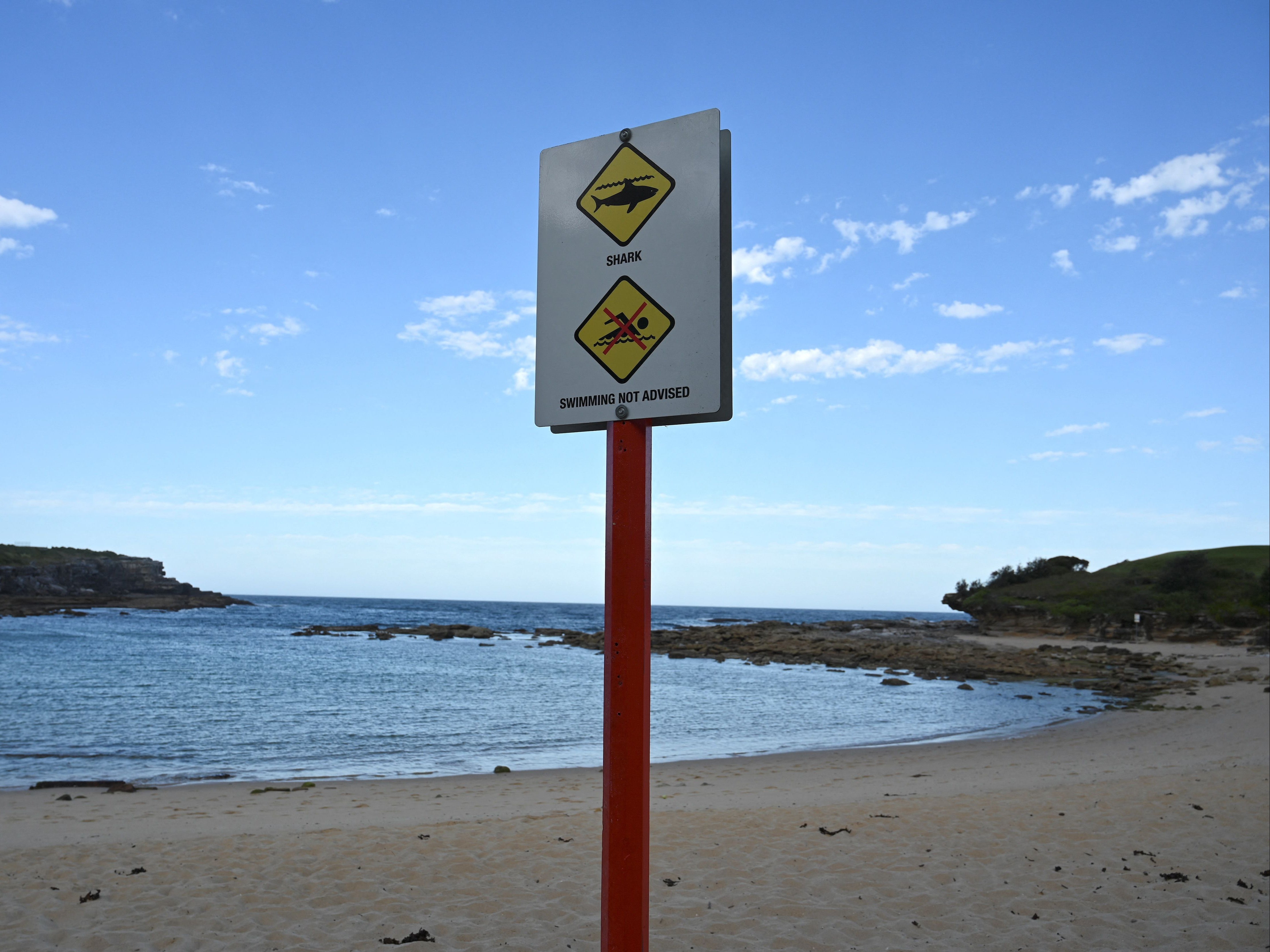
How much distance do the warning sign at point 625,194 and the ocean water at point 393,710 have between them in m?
11.8

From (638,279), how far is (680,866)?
16.5 feet

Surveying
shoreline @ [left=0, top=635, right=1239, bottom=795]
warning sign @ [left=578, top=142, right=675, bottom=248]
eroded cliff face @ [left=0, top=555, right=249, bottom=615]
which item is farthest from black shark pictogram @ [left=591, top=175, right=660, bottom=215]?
eroded cliff face @ [left=0, top=555, right=249, bottom=615]

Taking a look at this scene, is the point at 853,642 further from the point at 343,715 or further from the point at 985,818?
the point at 985,818

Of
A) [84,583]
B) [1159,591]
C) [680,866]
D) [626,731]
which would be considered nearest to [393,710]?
[680,866]

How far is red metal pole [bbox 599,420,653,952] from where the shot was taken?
1.95 metres

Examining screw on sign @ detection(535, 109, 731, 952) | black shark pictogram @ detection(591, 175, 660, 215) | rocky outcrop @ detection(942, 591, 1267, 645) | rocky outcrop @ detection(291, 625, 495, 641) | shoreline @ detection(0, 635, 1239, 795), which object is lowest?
rocky outcrop @ detection(291, 625, 495, 641)

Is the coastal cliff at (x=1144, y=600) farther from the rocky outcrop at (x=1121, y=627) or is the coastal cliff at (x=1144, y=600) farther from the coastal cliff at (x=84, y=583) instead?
the coastal cliff at (x=84, y=583)

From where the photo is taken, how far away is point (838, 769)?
12.3m

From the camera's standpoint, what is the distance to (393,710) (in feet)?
65.3

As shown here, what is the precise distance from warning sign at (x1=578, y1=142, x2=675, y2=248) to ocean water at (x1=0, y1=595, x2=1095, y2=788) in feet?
38.6

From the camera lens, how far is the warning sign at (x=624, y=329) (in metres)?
2.04

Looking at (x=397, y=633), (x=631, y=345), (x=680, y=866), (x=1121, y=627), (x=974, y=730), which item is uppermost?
(x=631, y=345)

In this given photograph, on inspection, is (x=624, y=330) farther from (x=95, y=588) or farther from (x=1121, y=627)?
(x=95, y=588)

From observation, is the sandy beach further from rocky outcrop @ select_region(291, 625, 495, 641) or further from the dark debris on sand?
rocky outcrop @ select_region(291, 625, 495, 641)
